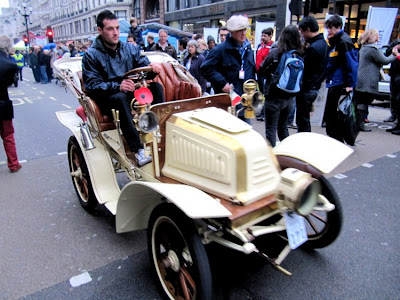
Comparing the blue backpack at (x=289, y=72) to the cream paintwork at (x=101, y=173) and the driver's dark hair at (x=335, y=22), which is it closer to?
the driver's dark hair at (x=335, y=22)

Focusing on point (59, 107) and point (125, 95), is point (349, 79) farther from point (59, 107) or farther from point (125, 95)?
point (59, 107)

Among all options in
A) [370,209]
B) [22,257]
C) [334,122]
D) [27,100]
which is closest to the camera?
[22,257]

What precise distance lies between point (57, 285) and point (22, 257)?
61cm

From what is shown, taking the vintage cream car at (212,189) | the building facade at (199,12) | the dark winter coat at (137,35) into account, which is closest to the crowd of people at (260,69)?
the vintage cream car at (212,189)

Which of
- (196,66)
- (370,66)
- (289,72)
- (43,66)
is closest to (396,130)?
(370,66)

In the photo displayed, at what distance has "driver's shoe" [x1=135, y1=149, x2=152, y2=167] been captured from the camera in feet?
9.45

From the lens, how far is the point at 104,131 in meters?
3.44

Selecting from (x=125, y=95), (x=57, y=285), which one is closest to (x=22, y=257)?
(x=57, y=285)

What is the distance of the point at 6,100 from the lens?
15.8 ft

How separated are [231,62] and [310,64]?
1.31 m

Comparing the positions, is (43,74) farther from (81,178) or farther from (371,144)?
(371,144)

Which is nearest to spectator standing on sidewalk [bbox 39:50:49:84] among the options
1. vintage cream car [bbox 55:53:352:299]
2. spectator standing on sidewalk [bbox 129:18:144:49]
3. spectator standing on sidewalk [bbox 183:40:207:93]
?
spectator standing on sidewalk [bbox 129:18:144:49]

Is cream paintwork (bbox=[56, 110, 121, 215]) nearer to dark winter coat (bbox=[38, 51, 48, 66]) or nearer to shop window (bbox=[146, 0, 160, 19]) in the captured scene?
dark winter coat (bbox=[38, 51, 48, 66])

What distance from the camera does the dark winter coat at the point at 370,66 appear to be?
21.6 ft
